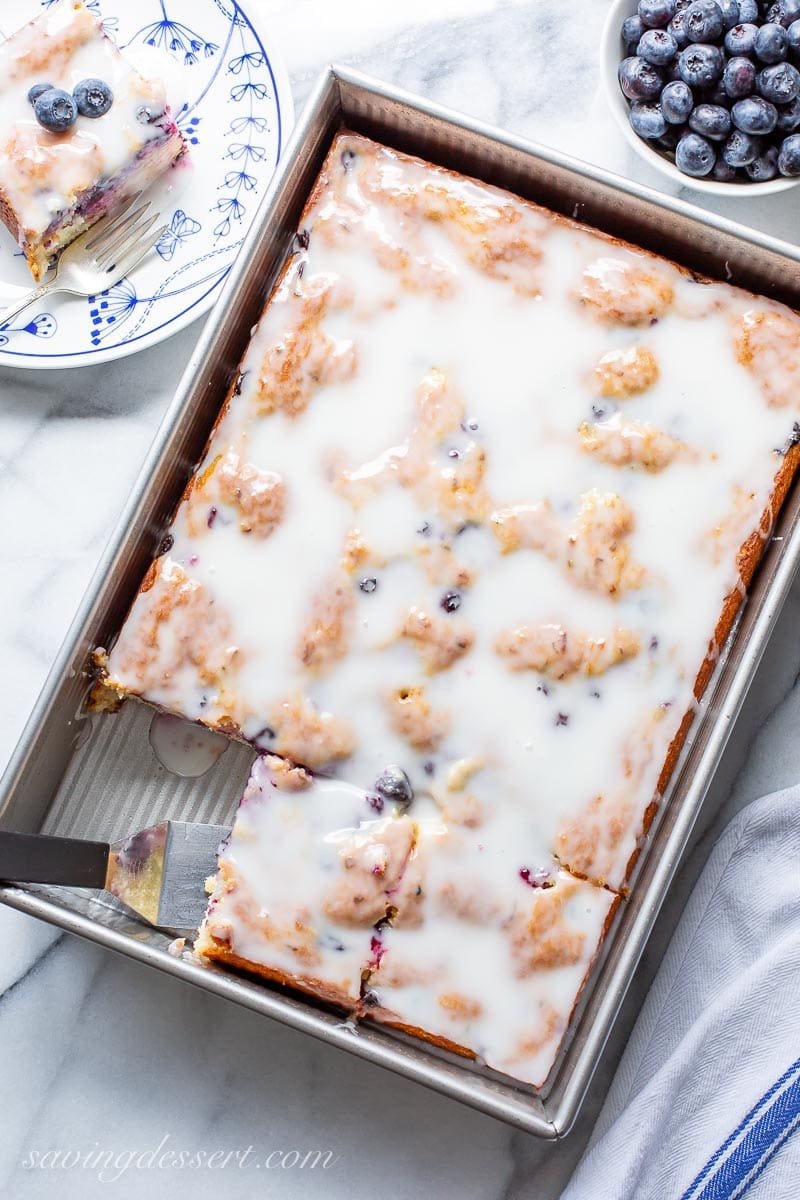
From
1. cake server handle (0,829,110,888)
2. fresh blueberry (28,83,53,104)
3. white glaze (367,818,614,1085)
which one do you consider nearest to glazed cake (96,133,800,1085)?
white glaze (367,818,614,1085)

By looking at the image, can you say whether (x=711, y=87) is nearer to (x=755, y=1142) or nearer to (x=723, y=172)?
(x=723, y=172)

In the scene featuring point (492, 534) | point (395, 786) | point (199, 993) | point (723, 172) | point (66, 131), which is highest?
point (723, 172)

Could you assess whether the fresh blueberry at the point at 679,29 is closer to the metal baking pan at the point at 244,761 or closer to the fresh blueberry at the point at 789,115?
the fresh blueberry at the point at 789,115

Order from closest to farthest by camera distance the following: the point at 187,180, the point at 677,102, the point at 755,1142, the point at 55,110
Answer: the point at 755,1142, the point at 677,102, the point at 55,110, the point at 187,180

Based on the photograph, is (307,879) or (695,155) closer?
(307,879)

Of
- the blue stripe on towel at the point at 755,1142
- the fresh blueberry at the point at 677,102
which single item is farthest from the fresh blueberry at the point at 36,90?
the blue stripe on towel at the point at 755,1142

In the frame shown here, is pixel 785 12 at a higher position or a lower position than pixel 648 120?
higher

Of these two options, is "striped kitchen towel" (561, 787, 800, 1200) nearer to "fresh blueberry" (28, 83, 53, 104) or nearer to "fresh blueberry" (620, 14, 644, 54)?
"fresh blueberry" (620, 14, 644, 54)

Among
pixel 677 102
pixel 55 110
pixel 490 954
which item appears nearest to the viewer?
pixel 490 954

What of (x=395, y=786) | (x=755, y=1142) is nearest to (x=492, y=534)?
(x=395, y=786)
